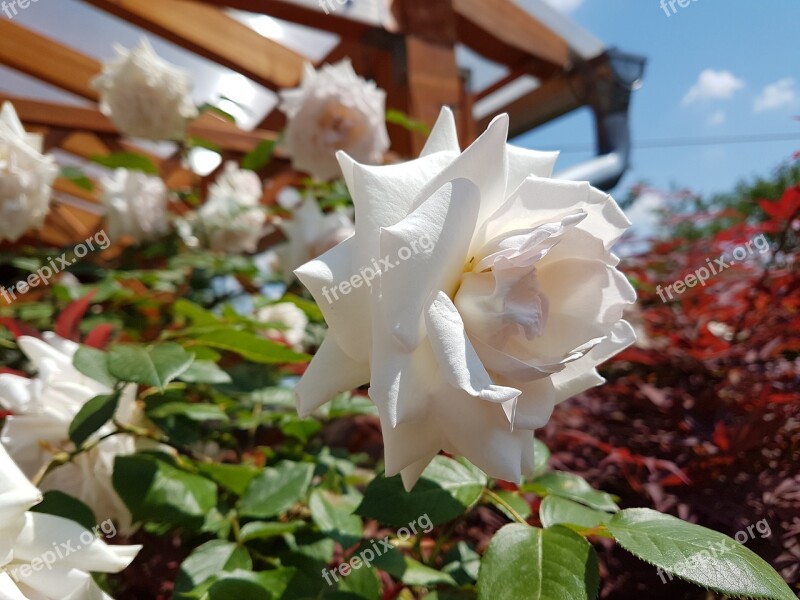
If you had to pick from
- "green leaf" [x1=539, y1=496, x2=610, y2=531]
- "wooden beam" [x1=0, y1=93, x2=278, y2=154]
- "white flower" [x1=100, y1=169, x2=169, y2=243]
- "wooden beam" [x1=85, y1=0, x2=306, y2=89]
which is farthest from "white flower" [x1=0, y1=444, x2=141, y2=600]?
"wooden beam" [x1=85, y1=0, x2=306, y2=89]

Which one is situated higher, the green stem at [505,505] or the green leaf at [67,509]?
the green stem at [505,505]

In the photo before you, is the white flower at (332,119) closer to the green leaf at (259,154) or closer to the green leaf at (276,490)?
the green leaf at (259,154)

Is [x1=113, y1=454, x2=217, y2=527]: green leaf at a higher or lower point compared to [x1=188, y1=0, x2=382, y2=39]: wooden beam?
lower

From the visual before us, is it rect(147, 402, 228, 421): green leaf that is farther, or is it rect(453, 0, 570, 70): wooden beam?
rect(453, 0, 570, 70): wooden beam

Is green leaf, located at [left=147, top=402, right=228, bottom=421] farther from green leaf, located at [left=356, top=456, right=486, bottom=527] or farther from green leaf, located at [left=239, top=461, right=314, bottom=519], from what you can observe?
green leaf, located at [left=356, top=456, right=486, bottom=527]

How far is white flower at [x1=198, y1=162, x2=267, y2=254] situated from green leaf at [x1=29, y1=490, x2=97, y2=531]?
88cm

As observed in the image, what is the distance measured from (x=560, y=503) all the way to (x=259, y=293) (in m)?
0.95

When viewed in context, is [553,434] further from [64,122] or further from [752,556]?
[64,122]

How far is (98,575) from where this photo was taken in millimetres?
432

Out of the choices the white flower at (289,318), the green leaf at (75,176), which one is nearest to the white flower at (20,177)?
the green leaf at (75,176)

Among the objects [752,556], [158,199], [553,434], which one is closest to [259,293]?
[158,199]

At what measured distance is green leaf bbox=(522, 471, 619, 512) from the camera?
41 cm

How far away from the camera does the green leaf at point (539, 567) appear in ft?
0.92

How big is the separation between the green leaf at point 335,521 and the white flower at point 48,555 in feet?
0.48
